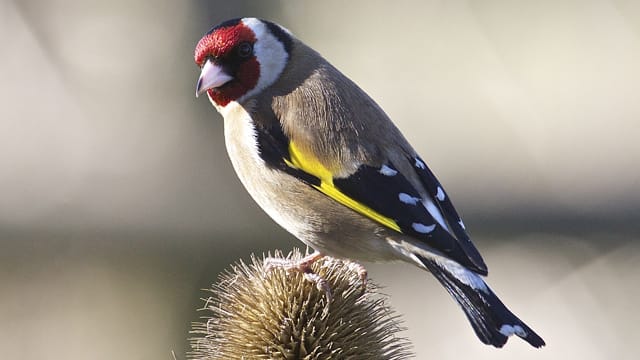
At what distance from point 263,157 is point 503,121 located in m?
3.24

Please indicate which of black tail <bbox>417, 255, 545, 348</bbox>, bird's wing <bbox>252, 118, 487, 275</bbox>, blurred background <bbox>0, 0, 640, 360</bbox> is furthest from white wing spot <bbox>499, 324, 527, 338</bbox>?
blurred background <bbox>0, 0, 640, 360</bbox>

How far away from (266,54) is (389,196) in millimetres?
547

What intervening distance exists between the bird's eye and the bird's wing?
0.86ft

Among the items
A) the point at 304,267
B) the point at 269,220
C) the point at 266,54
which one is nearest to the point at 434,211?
the point at 304,267

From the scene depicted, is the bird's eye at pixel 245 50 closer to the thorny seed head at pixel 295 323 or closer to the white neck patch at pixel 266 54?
the white neck patch at pixel 266 54

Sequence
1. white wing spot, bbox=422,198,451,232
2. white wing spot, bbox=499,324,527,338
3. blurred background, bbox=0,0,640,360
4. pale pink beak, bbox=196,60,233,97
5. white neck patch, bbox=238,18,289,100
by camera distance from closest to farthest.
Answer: white wing spot, bbox=499,324,527,338 < white wing spot, bbox=422,198,451,232 < pale pink beak, bbox=196,60,233,97 < white neck patch, bbox=238,18,289,100 < blurred background, bbox=0,0,640,360

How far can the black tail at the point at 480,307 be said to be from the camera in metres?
2.29

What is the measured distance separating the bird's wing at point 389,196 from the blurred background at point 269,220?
2661 millimetres

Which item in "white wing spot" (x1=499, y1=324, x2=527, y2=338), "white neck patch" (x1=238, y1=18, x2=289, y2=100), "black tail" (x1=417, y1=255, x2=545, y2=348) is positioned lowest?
"white wing spot" (x1=499, y1=324, x2=527, y2=338)

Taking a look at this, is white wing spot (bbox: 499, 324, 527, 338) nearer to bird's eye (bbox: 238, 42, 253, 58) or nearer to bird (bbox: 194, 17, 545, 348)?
bird (bbox: 194, 17, 545, 348)

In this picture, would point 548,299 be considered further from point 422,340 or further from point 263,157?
point 263,157

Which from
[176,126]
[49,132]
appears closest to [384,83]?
[176,126]

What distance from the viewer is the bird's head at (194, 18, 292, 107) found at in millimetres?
2648

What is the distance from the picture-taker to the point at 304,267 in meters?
2.44
